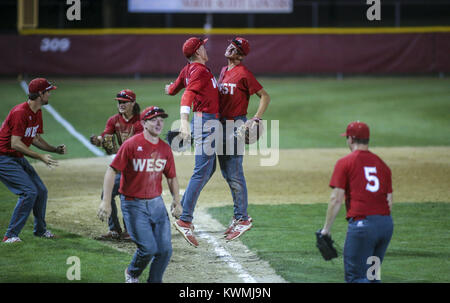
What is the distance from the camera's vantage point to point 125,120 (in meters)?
8.69

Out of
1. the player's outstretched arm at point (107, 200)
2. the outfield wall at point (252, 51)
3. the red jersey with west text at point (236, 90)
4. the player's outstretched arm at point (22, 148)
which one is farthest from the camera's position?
the outfield wall at point (252, 51)

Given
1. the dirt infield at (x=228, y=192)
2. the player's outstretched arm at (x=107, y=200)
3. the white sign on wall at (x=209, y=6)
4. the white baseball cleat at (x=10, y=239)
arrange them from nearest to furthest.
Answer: the player's outstretched arm at (x=107, y=200)
the dirt infield at (x=228, y=192)
the white baseball cleat at (x=10, y=239)
the white sign on wall at (x=209, y=6)

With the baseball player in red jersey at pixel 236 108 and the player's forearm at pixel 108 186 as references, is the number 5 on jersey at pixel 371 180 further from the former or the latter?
the baseball player in red jersey at pixel 236 108

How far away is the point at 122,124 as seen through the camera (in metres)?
8.72

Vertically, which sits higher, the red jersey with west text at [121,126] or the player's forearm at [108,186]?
the red jersey with west text at [121,126]

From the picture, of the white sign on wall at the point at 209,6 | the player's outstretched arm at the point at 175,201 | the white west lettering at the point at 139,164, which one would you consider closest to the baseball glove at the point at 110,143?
the player's outstretched arm at the point at 175,201

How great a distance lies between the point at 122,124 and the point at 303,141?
1003cm

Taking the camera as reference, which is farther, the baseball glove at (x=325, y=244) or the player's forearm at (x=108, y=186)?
the player's forearm at (x=108, y=186)

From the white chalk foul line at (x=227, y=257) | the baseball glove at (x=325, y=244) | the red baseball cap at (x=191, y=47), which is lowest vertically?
the white chalk foul line at (x=227, y=257)

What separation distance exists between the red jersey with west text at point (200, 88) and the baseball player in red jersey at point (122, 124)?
23.0 inches

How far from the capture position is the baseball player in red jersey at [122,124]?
27.9 ft

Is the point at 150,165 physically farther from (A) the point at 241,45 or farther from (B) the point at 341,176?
(A) the point at 241,45
